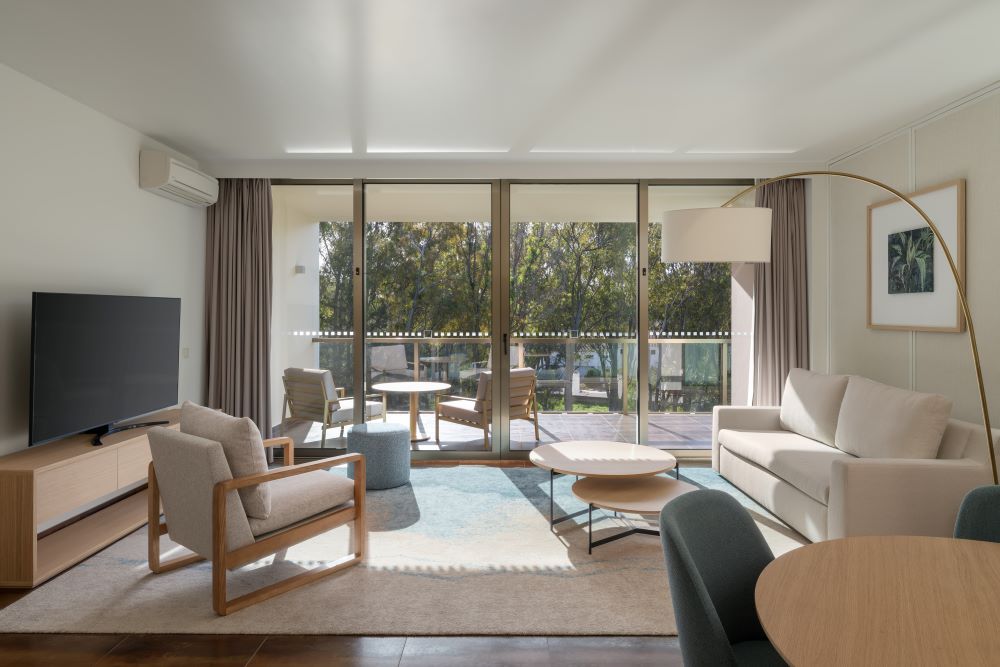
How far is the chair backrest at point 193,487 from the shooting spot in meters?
2.55

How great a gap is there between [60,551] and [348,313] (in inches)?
108

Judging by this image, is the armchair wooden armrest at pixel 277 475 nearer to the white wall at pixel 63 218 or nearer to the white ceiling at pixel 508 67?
the white wall at pixel 63 218

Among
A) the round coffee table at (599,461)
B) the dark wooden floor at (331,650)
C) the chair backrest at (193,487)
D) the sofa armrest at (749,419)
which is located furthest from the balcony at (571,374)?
the dark wooden floor at (331,650)

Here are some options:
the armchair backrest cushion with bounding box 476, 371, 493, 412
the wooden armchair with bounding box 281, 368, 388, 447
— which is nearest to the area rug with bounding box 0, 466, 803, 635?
the armchair backrest cushion with bounding box 476, 371, 493, 412

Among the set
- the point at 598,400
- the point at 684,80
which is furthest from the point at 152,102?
the point at 598,400

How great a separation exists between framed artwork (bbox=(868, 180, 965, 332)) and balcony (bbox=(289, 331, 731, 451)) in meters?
1.36

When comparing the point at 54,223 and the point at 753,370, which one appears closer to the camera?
the point at 54,223

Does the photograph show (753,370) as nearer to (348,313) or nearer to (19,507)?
(348,313)

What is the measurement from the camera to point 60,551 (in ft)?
10.2

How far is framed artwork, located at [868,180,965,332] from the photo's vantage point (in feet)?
11.8

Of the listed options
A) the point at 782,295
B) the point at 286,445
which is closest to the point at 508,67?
the point at 286,445

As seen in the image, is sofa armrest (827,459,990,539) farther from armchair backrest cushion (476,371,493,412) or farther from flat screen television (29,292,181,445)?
flat screen television (29,292,181,445)

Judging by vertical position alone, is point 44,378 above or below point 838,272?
below

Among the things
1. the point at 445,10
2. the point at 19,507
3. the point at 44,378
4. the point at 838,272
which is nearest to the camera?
the point at 445,10
